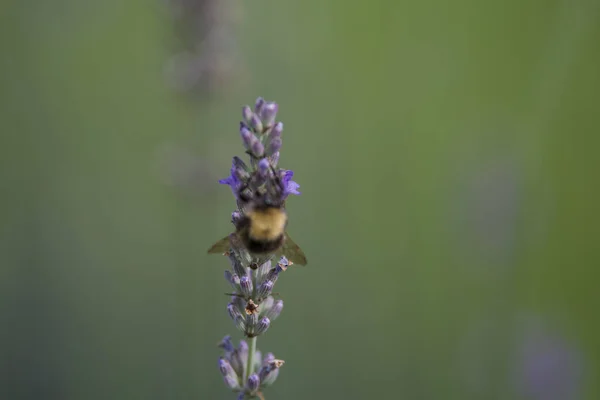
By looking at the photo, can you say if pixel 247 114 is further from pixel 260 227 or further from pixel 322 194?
pixel 322 194

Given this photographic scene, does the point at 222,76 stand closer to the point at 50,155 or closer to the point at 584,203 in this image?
the point at 50,155

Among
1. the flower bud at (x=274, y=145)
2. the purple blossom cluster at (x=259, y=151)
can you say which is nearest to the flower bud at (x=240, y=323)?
the purple blossom cluster at (x=259, y=151)

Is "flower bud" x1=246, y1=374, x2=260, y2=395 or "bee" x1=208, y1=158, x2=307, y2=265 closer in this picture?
"flower bud" x1=246, y1=374, x2=260, y2=395

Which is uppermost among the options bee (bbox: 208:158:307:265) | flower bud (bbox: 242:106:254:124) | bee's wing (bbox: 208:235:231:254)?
flower bud (bbox: 242:106:254:124)

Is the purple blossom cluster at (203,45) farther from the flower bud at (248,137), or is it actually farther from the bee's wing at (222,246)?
the flower bud at (248,137)

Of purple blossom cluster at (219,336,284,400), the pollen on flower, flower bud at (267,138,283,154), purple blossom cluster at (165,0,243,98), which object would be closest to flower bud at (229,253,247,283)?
the pollen on flower

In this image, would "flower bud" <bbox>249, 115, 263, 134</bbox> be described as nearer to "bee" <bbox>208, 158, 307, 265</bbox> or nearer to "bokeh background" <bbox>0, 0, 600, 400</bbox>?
"bee" <bbox>208, 158, 307, 265</bbox>
